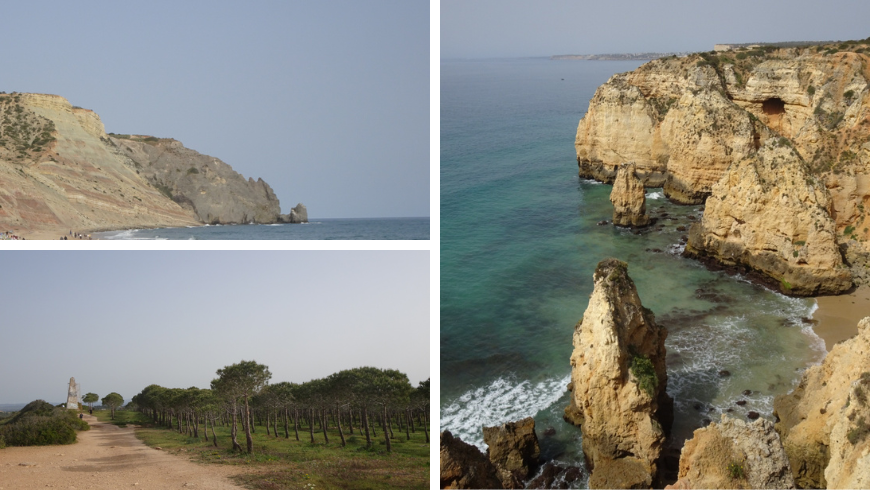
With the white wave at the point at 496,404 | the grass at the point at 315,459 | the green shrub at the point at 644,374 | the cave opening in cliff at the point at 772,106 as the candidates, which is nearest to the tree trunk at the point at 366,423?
the grass at the point at 315,459

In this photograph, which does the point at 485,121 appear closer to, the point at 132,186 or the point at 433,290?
the point at 132,186

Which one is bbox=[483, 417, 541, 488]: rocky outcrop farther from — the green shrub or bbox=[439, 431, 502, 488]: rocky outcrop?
the green shrub

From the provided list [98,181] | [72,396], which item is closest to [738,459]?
[72,396]

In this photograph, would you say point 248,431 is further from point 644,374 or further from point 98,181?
point 98,181

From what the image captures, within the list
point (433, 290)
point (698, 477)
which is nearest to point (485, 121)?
point (698, 477)

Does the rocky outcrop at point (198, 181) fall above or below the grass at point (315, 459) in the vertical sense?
above

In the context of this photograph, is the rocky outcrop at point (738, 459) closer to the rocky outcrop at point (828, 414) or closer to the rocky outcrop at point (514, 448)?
the rocky outcrop at point (828, 414)
